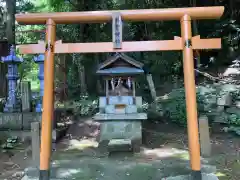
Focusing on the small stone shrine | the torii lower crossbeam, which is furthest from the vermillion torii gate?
the small stone shrine

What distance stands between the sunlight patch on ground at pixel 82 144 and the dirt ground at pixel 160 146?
0.55 feet

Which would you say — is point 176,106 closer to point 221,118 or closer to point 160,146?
point 221,118

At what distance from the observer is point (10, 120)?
9.17 metres

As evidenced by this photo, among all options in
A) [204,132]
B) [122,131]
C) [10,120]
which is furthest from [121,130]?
[10,120]

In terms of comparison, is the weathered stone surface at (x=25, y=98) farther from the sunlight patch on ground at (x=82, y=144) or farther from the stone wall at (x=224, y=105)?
the stone wall at (x=224, y=105)

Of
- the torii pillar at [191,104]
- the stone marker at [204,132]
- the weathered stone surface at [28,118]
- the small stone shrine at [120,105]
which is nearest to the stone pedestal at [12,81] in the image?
the weathered stone surface at [28,118]

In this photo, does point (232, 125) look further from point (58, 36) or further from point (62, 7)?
point (62, 7)

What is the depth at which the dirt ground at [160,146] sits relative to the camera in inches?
239

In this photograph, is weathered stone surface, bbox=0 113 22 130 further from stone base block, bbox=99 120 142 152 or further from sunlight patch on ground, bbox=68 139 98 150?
stone base block, bbox=99 120 142 152

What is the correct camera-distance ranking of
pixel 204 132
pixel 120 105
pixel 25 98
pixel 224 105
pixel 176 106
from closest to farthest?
pixel 204 132 < pixel 120 105 < pixel 25 98 < pixel 224 105 < pixel 176 106

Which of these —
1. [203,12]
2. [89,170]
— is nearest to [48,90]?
[89,170]

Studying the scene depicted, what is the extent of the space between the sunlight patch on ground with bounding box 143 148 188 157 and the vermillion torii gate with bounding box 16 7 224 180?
297 cm

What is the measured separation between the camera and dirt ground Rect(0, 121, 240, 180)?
6.07m

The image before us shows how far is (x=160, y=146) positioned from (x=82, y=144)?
2.39m
